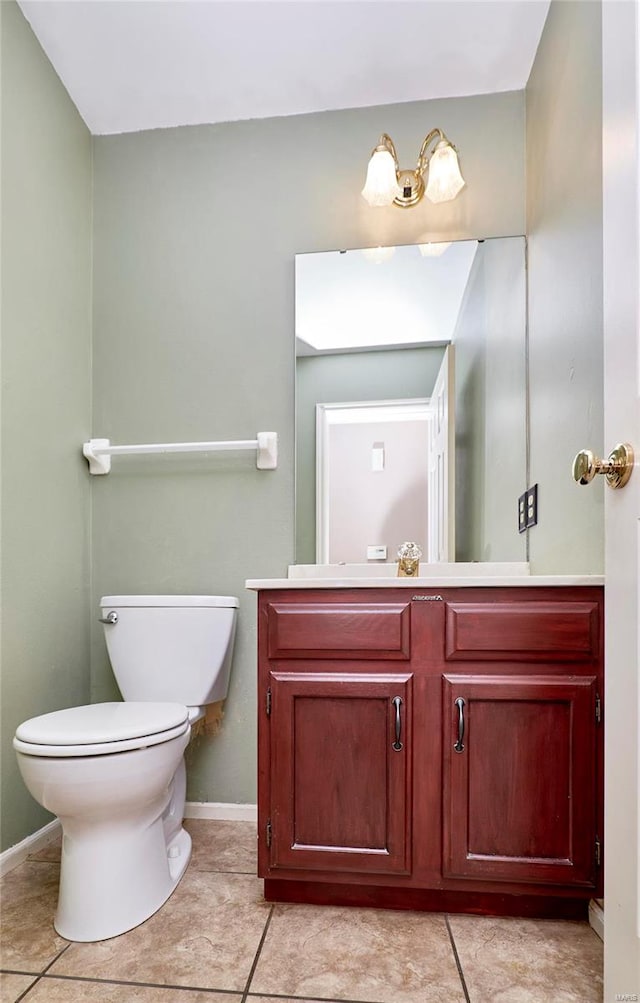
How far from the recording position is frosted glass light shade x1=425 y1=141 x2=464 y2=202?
199 centimetres

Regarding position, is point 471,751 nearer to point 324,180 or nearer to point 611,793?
point 611,793

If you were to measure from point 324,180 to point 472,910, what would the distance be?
7.06 feet

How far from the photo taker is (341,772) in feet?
4.78

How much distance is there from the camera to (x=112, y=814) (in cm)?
139

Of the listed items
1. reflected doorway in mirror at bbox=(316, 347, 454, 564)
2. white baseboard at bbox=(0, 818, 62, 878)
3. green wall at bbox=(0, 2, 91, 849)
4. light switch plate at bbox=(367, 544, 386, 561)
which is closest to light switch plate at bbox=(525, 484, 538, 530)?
reflected doorway in mirror at bbox=(316, 347, 454, 564)

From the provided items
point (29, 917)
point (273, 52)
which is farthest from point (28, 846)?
point (273, 52)

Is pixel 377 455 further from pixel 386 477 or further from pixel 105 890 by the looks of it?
pixel 105 890

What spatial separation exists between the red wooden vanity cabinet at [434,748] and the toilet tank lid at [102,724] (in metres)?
0.24

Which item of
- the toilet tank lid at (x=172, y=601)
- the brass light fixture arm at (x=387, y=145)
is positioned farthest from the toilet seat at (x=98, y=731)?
the brass light fixture arm at (x=387, y=145)

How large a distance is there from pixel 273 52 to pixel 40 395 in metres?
1.28

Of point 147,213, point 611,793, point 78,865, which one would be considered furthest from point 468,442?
point 78,865

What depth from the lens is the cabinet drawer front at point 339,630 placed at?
4.83 feet

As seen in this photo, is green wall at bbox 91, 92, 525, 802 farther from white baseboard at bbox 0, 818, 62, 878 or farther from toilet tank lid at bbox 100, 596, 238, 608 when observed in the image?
white baseboard at bbox 0, 818, 62, 878

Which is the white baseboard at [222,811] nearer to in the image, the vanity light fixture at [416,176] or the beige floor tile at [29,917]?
the beige floor tile at [29,917]
